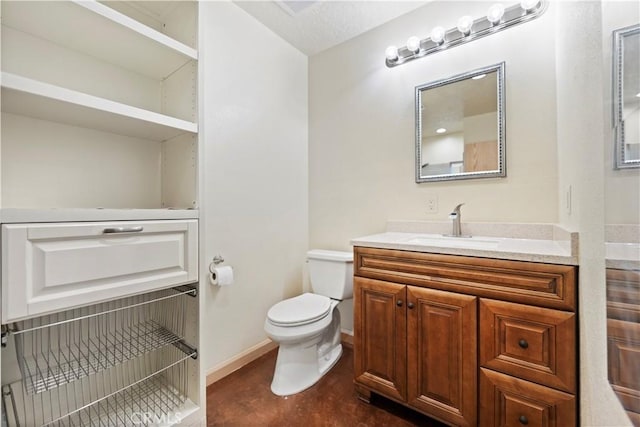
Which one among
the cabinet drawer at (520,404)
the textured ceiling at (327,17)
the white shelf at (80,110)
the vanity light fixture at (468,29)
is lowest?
the cabinet drawer at (520,404)

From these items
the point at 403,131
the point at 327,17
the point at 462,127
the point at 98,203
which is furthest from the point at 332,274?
the point at 327,17

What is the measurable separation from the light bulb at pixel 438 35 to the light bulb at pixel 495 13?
0.25 metres

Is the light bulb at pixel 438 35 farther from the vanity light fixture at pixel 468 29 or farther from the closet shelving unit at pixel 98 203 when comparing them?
the closet shelving unit at pixel 98 203

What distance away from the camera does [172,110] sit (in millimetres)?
1381

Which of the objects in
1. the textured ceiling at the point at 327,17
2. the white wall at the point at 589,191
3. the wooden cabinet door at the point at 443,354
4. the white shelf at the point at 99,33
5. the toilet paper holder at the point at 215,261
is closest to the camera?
the white wall at the point at 589,191

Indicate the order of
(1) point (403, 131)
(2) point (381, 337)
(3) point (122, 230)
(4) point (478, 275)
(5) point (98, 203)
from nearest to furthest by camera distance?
(3) point (122, 230), (4) point (478, 275), (5) point (98, 203), (2) point (381, 337), (1) point (403, 131)

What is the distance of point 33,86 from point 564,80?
2.06 m

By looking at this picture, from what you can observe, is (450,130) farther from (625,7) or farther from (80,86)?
(80,86)

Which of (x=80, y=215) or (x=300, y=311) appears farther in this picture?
(x=300, y=311)

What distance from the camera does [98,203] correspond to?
4.20 feet

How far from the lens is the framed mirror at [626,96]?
49 centimetres

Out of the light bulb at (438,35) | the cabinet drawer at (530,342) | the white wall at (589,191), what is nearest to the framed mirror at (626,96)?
the white wall at (589,191)

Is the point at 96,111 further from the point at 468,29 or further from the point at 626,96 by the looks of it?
the point at 468,29

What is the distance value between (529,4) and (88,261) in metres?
2.38
